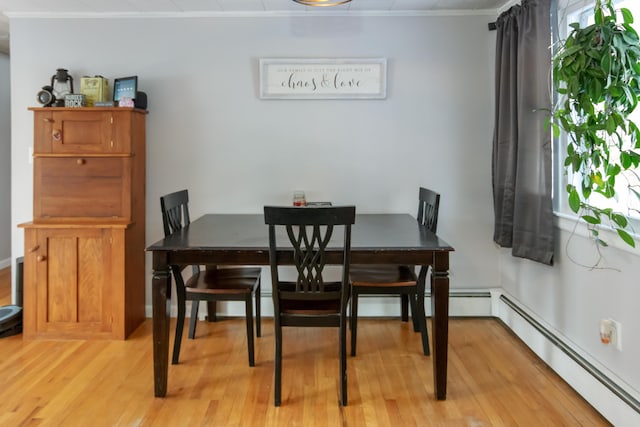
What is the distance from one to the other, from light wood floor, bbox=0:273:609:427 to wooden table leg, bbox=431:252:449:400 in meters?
0.11

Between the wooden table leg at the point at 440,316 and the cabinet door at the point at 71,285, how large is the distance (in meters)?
2.04

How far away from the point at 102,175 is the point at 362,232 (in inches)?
69.7

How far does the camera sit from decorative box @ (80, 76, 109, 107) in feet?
11.0

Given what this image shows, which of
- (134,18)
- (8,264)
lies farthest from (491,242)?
(8,264)

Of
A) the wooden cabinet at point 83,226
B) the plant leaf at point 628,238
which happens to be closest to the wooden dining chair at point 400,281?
the plant leaf at point 628,238

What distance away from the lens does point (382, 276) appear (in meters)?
2.88

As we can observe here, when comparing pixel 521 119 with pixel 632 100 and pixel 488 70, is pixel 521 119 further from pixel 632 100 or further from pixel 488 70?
pixel 632 100

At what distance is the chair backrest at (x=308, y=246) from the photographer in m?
2.22

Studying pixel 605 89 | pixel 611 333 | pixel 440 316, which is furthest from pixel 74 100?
pixel 611 333

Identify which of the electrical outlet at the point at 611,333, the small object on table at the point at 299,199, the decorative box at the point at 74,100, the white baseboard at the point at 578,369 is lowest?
the white baseboard at the point at 578,369

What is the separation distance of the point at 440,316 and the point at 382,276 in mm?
573

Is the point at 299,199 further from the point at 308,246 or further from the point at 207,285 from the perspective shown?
the point at 308,246

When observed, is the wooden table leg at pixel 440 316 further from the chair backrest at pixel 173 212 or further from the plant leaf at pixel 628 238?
the chair backrest at pixel 173 212

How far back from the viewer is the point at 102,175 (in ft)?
10.7
